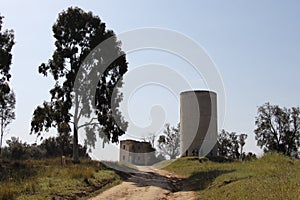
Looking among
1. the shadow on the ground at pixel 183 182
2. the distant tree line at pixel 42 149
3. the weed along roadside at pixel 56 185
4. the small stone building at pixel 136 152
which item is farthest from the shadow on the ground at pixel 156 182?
the small stone building at pixel 136 152

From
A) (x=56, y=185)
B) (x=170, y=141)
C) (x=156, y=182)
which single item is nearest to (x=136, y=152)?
(x=170, y=141)

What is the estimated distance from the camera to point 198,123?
54219 mm

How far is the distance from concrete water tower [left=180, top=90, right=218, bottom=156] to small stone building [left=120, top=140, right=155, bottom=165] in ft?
67.1

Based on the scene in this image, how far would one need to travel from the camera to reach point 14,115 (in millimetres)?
54375

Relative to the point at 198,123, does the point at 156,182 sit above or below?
below

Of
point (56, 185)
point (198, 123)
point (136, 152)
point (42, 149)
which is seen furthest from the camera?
point (42, 149)

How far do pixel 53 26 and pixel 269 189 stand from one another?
27.4 metres

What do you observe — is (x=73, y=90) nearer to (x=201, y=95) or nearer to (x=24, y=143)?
(x=201, y=95)

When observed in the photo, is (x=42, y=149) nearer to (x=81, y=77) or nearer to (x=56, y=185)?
(x=81, y=77)

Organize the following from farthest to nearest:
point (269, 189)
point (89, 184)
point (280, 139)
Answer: point (280, 139) → point (89, 184) → point (269, 189)

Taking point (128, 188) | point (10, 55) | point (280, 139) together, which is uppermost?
point (10, 55)

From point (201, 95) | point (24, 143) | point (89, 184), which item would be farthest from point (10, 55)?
point (24, 143)

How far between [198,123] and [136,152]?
26302 millimetres

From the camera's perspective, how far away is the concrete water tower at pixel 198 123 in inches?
2103
